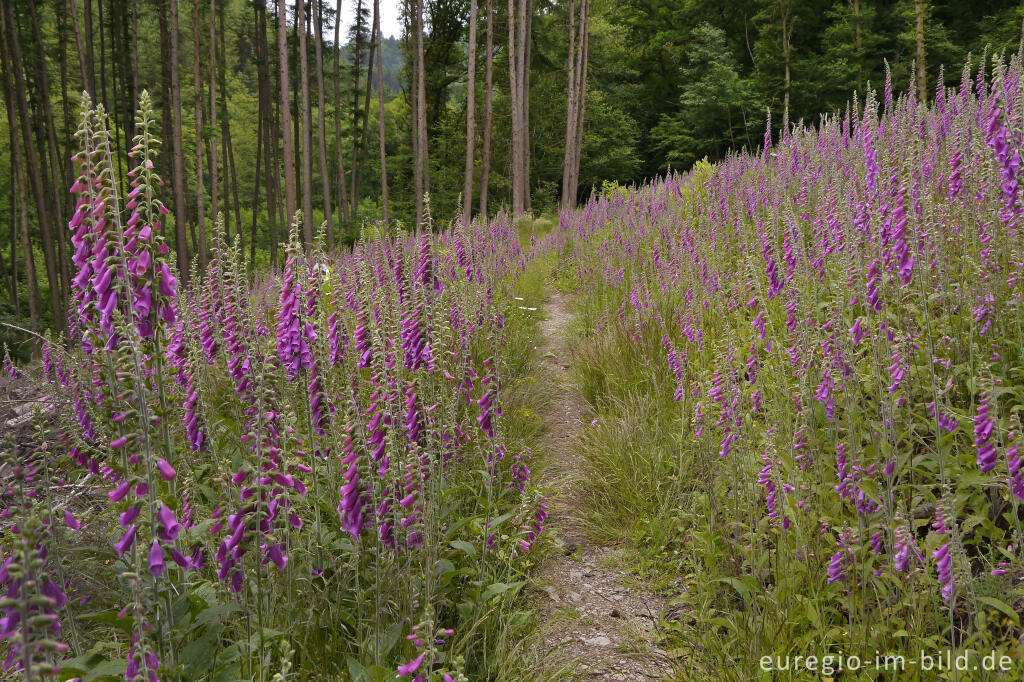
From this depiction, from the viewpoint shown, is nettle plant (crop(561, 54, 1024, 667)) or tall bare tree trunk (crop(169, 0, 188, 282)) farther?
tall bare tree trunk (crop(169, 0, 188, 282))

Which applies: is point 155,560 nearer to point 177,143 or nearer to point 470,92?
point 177,143

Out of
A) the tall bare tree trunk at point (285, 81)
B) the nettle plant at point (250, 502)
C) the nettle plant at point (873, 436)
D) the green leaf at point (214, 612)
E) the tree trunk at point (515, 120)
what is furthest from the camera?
the tree trunk at point (515, 120)

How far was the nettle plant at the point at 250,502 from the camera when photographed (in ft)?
5.81

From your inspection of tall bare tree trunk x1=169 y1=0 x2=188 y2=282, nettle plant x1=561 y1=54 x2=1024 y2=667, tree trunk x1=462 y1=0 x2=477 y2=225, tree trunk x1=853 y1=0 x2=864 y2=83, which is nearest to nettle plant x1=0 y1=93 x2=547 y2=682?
nettle plant x1=561 y1=54 x2=1024 y2=667

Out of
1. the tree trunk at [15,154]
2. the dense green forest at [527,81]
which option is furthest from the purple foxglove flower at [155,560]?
the dense green forest at [527,81]

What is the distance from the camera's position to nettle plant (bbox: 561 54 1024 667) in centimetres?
230

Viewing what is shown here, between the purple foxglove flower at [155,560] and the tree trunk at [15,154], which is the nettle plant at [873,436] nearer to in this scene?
the purple foxglove flower at [155,560]

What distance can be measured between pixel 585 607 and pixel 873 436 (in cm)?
173

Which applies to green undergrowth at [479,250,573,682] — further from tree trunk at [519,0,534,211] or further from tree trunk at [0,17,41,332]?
tree trunk at [0,17,41,332]

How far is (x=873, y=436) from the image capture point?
110 inches

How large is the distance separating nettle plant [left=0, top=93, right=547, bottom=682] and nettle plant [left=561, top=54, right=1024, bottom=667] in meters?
1.10

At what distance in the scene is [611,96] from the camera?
1276 inches

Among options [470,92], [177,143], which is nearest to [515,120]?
[470,92]

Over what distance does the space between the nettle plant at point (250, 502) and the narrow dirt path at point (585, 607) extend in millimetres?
312
